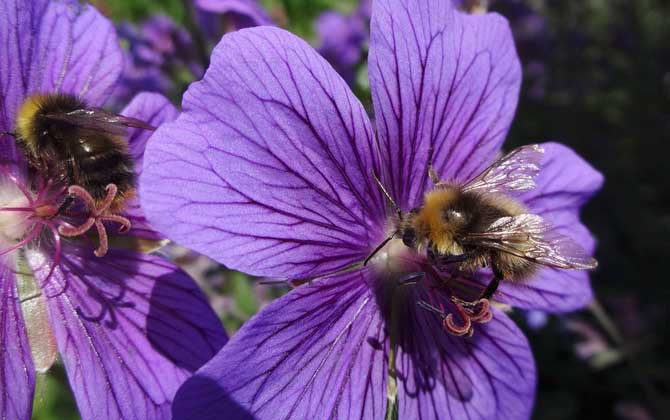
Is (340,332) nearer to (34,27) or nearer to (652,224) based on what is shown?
(34,27)

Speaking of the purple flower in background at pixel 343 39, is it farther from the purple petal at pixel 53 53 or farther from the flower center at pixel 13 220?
the flower center at pixel 13 220

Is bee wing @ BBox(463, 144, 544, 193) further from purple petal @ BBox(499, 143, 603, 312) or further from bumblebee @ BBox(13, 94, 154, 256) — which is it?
bumblebee @ BBox(13, 94, 154, 256)

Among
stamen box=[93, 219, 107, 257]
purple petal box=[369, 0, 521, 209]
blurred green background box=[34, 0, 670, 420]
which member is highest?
stamen box=[93, 219, 107, 257]

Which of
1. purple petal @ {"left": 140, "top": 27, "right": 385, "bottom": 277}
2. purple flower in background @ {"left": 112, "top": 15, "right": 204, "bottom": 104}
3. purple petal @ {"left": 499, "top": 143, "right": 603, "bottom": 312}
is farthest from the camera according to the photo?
purple flower in background @ {"left": 112, "top": 15, "right": 204, "bottom": 104}

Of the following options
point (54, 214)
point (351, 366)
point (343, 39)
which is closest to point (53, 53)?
point (54, 214)

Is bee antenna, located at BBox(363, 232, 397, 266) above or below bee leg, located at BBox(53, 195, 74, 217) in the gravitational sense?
below

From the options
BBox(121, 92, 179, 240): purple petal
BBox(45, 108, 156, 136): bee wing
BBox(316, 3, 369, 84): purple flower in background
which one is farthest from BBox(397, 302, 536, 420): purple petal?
BBox(316, 3, 369, 84): purple flower in background

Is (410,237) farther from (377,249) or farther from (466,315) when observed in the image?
(466,315)
